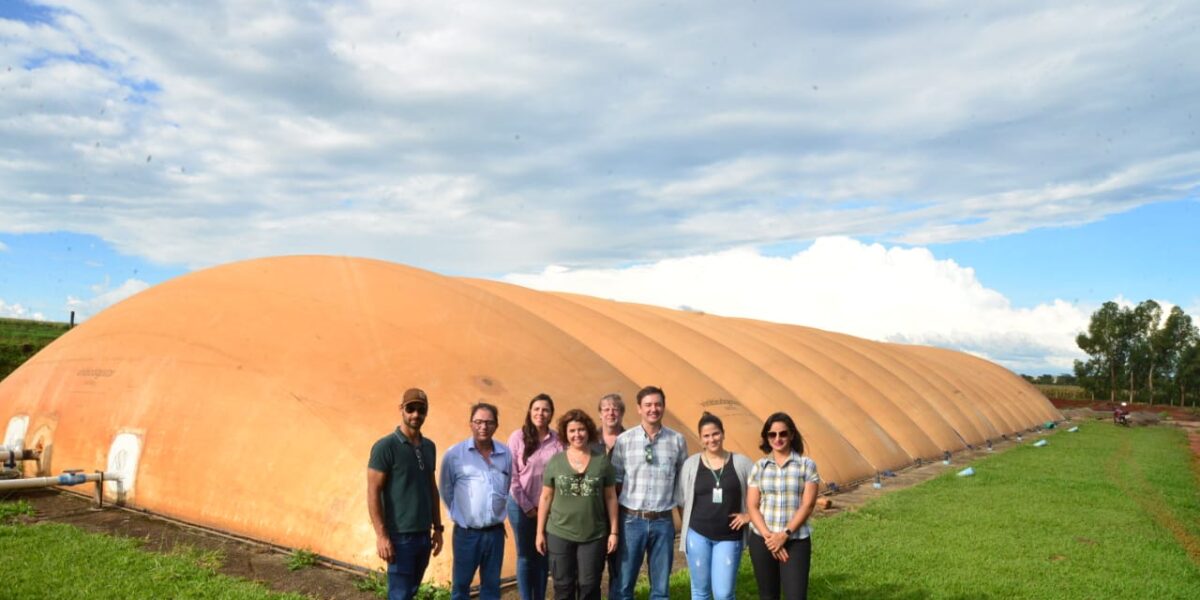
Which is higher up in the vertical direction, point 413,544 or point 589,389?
point 589,389

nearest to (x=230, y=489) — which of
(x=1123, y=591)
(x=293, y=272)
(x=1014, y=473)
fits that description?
(x=293, y=272)

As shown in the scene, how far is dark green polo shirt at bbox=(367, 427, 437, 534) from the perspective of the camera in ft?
16.1

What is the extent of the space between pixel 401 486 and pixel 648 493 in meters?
1.70

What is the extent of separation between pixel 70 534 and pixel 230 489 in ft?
5.68

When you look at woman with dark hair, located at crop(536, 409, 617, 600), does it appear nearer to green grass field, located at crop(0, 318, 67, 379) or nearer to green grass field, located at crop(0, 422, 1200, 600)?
green grass field, located at crop(0, 422, 1200, 600)

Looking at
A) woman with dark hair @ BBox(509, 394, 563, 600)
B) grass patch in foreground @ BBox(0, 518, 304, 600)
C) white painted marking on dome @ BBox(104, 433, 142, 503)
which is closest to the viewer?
woman with dark hair @ BBox(509, 394, 563, 600)

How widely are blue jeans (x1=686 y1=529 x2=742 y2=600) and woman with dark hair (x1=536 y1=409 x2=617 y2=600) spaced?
0.56 metres

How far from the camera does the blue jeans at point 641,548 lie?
5.30 m

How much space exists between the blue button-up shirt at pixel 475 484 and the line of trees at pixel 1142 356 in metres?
79.6

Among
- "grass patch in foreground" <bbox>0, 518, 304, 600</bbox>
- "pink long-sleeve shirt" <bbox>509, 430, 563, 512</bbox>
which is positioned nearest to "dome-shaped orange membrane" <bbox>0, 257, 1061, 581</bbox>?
"grass patch in foreground" <bbox>0, 518, 304, 600</bbox>

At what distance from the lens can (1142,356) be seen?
7175 centimetres

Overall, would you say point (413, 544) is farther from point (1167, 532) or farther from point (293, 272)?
point (1167, 532)

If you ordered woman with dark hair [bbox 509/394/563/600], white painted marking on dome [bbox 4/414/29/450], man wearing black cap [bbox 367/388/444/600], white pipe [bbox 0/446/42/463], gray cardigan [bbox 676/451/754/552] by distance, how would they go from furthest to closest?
white painted marking on dome [bbox 4/414/29/450] < white pipe [bbox 0/446/42/463] < woman with dark hair [bbox 509/394/563/600] < gray cardigan [bbox 676/451/754/552] < man wearing black cap [bbox 367/388/444/600]

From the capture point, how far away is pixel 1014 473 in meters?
18.2
